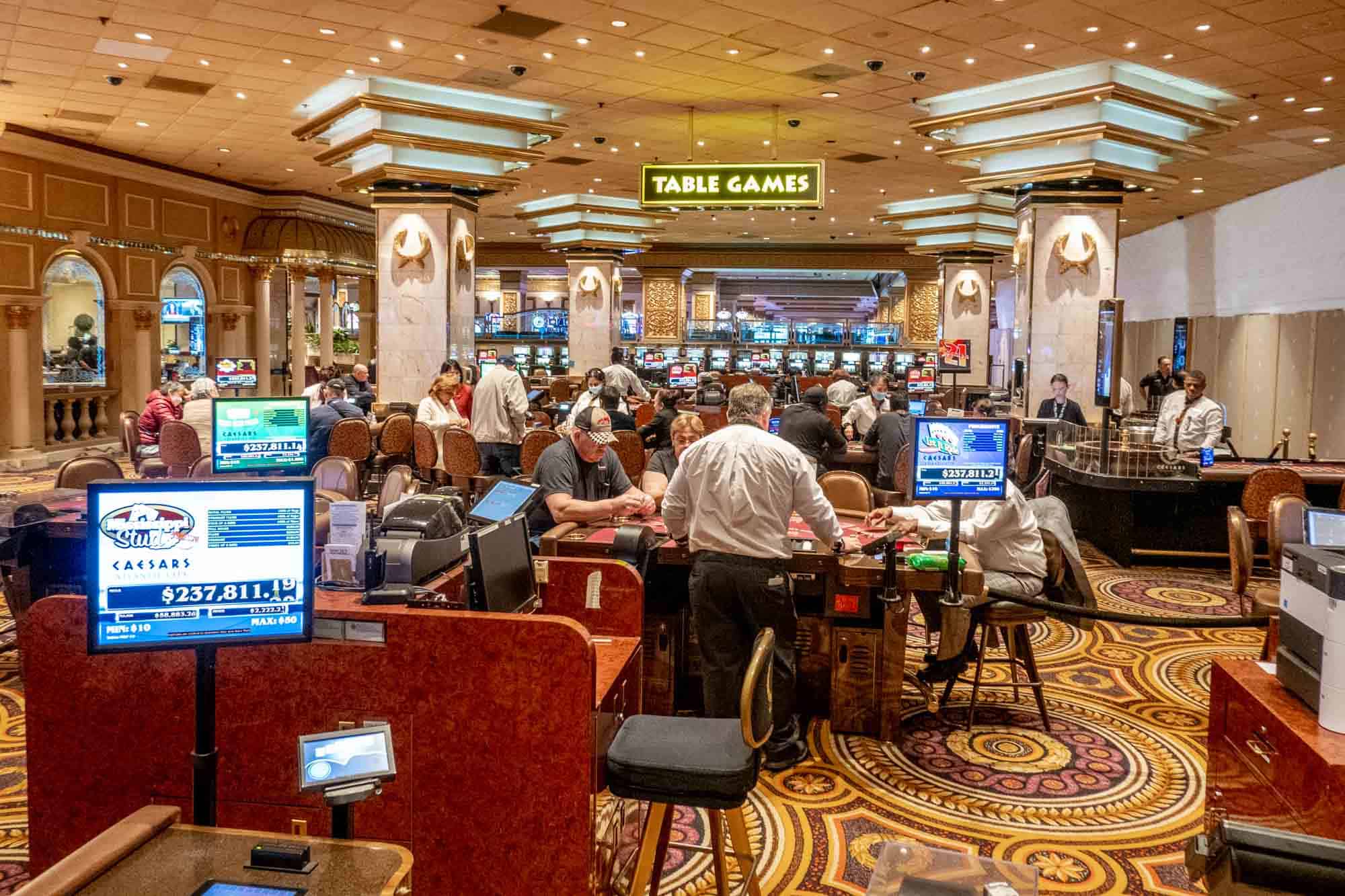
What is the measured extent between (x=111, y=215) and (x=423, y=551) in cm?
1304

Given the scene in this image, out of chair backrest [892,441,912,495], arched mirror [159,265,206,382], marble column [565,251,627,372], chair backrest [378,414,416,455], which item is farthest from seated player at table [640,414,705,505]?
marble column [565,251,627,372]

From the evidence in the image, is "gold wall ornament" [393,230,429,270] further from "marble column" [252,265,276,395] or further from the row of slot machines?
the row of slot machines

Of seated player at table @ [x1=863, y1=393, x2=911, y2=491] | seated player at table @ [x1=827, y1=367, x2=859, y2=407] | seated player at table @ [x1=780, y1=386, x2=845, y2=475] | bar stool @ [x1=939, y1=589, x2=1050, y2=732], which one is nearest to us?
bar stool @ [x1=939, y1=589, x2=1050, y2=732]

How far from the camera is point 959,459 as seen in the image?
156 inches

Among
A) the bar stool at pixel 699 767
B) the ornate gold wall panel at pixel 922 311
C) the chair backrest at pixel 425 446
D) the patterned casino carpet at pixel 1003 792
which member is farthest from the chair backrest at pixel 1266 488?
the ornate gold wall panel at pixel 922 311

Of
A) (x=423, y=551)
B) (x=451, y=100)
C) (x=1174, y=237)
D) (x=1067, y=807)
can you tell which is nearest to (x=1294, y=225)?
(x=1174, y=237)

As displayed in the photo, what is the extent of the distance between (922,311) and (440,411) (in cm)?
1536

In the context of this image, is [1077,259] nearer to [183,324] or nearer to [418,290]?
[418,290]

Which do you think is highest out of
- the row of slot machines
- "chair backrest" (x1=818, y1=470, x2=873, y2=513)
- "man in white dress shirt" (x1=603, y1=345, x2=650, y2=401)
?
the row of slot machines

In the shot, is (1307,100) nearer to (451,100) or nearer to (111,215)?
(451,100)

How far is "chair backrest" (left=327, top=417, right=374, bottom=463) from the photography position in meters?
8.24

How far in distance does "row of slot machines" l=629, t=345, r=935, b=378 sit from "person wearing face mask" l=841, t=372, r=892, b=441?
9.27 metres

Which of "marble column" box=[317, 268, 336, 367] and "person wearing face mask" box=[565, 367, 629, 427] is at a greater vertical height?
"marble column" box=[317, 268, 336, 367]

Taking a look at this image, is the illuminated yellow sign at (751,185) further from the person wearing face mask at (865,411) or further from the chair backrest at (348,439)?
the chair backrest at (348,439)
